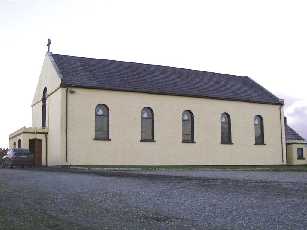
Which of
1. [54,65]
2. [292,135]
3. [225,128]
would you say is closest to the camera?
[54,65]

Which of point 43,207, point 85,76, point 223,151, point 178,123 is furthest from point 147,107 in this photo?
point 43,207

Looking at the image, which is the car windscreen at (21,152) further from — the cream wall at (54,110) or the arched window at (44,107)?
the arched window at (44,107)

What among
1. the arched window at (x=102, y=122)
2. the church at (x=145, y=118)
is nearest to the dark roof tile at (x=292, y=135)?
the church at (x=145, y=118)

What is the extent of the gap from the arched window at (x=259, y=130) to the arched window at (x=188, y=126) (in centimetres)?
655

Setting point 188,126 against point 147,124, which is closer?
point 147,124

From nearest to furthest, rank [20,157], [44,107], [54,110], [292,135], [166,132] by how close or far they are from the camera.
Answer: [20,157] < [54,110] < [166,132] < [44,107] < [292,135]

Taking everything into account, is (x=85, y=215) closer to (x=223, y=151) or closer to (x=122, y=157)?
(x=122, y=157)

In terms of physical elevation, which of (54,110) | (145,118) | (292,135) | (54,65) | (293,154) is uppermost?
(54,65)

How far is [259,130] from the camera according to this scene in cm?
3850

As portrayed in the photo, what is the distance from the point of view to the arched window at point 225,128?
119 ft

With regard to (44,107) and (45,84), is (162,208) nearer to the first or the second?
(45,84)

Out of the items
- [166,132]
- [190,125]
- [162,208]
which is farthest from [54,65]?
[162,208]

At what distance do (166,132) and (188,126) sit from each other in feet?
7.32

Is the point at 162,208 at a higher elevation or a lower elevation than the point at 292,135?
lower
